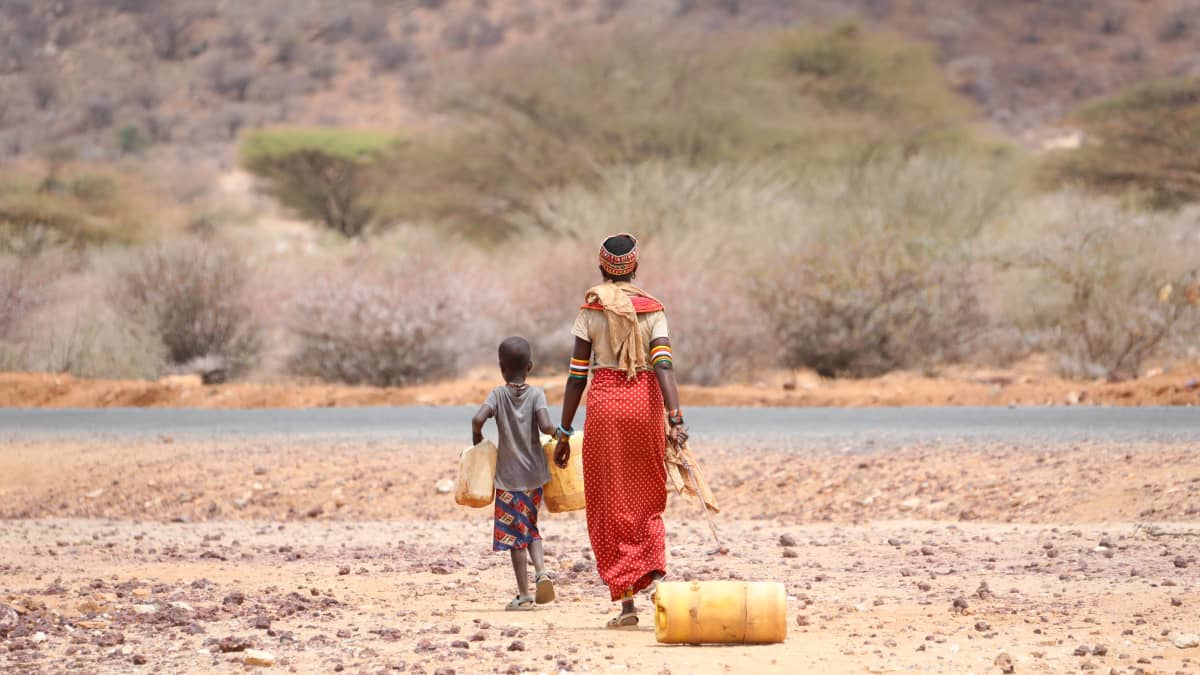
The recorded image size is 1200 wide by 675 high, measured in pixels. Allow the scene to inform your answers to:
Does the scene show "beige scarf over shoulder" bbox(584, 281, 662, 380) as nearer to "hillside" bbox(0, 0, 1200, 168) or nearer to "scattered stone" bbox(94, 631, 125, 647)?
"scattered stone" bbox(94, 631, 125, 647)

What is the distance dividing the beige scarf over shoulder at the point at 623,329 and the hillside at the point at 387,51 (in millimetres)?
58259

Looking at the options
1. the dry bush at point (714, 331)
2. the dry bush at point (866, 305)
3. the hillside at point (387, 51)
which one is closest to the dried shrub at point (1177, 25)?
the hillside at point (387, 51)

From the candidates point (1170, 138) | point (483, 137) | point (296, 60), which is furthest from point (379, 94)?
point (1170, 138)

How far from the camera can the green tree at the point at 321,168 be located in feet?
160

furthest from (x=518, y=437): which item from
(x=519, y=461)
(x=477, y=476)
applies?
(x=477, y=476)

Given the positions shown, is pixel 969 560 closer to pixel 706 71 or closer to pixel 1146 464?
pixel 1146 464

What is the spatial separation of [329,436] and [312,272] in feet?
27.8

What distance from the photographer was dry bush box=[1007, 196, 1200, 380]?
18.2 metres

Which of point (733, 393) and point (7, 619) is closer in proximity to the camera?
point (7, 619)

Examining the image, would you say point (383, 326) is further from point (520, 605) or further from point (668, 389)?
point (668, 389)

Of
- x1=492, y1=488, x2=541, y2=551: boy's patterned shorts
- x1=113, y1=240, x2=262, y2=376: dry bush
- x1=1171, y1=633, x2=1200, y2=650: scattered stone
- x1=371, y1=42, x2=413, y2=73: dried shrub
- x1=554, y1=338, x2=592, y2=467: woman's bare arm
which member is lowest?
x1=1171, y1=633, x2=1200, y2=650: scattered stone

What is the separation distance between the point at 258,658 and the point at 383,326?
13.8 meters

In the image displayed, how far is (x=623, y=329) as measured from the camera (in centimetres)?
633

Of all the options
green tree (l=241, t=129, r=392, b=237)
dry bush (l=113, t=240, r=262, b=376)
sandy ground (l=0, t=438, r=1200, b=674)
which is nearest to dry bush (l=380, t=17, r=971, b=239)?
green tree (l=241, t=129, r=392, b=237)
